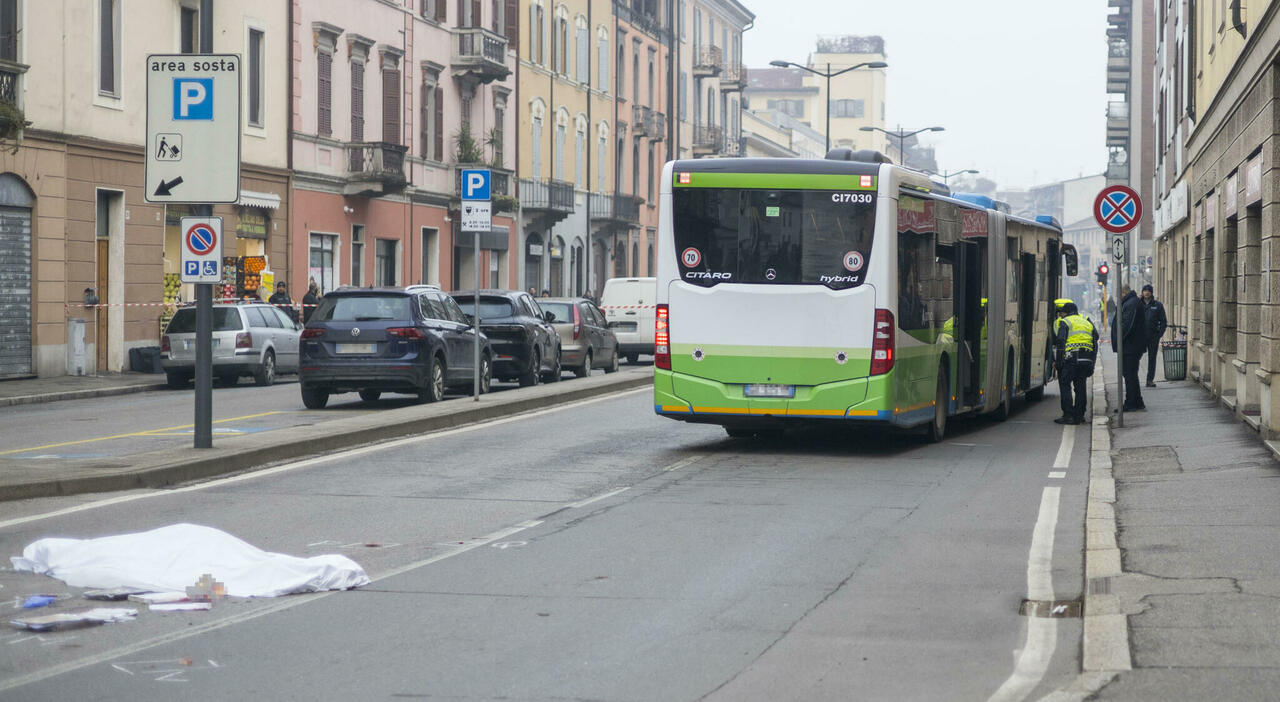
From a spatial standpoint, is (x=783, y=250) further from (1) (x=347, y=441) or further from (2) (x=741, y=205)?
(1) (x=347, y=441)

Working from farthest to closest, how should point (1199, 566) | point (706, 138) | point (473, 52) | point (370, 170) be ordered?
point (706, 138) → point (473, 52) → point (370, 170) → point (1199, 566)

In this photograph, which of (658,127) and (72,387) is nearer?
(72,387)

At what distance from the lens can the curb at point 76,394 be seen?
85.9 feet

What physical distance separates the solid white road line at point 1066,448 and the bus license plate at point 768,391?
2.62m

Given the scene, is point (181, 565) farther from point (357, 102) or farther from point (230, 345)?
point (357, 102)

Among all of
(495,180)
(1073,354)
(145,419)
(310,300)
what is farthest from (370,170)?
(1073,354)

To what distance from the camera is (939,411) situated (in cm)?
1833

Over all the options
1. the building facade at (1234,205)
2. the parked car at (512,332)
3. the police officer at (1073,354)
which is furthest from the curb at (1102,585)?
the parked car at (512,332)

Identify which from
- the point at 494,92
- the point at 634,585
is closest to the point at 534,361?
the point at 634,585

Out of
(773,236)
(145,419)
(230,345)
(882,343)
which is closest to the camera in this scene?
(882,343)

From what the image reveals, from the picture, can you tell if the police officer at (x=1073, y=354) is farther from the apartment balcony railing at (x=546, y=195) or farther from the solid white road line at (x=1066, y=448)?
the apartment balcony railing at (x=546, y=195)

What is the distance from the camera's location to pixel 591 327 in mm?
32719

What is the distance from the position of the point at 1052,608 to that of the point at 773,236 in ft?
26.4

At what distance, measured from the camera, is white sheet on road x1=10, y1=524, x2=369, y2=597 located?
338 inches
